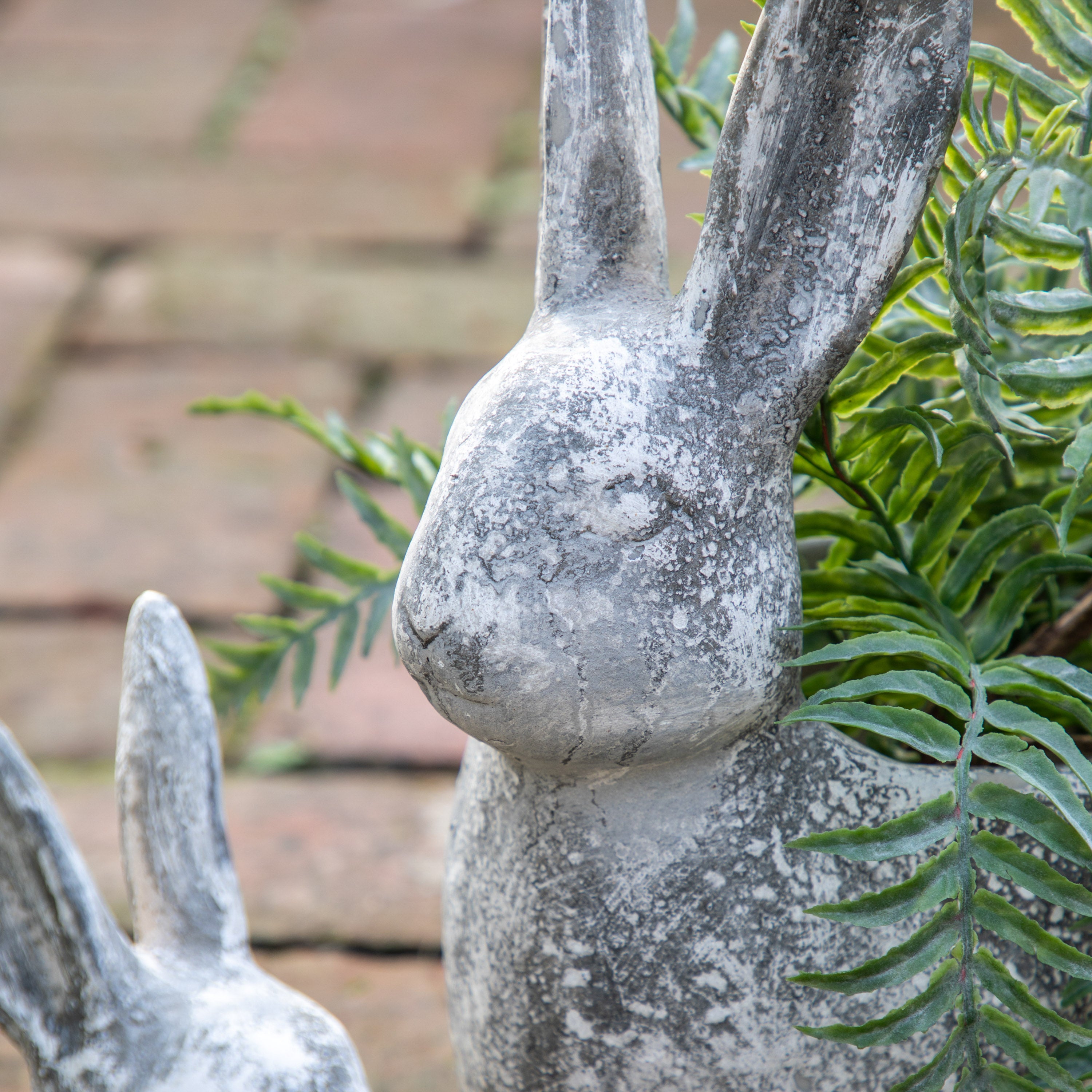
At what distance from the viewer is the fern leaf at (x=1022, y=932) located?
1.46ft

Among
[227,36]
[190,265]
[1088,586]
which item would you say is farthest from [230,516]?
[227,36]

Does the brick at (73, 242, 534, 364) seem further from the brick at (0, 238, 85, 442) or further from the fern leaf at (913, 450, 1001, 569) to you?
the fern leaf at (913, 450, 1001, 569)

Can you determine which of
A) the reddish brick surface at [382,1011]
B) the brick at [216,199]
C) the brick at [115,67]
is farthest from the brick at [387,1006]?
the brick at [115,67]

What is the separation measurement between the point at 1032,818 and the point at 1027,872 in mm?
18

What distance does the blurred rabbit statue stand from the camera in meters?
0.52

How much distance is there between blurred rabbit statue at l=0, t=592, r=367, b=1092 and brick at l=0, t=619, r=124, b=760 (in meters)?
0.65

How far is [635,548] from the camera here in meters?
0.47

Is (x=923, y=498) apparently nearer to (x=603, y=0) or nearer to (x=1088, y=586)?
(x=1088, y=586)

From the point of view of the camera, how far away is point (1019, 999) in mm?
451

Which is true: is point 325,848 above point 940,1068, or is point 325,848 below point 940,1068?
below

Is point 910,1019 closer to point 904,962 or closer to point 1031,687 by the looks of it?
point 904,962

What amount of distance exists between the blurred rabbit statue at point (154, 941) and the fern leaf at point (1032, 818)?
288 millimetres

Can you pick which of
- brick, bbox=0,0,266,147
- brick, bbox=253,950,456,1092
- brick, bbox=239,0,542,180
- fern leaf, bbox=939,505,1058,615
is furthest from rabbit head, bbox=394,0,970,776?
brick, bbox=0,0,266,147

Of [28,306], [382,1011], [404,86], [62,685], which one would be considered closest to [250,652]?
[382,1011]
